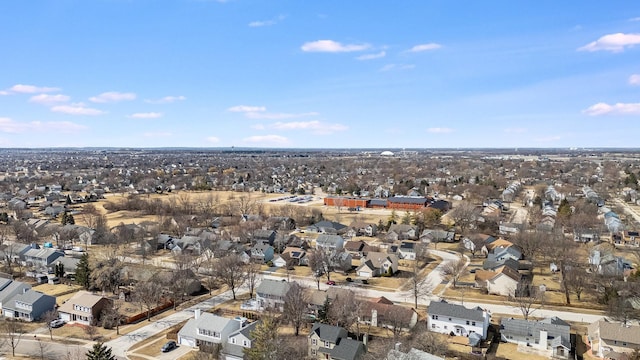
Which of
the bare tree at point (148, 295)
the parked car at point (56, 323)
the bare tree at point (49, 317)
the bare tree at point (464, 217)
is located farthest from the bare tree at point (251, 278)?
the bare tree at point (464, 217)

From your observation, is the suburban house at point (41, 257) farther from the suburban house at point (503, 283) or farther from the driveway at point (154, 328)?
the suburban house at point (503, 283)

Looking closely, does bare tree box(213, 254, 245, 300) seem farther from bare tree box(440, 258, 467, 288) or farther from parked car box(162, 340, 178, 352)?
bare tree box(440, 258, 467, 288)

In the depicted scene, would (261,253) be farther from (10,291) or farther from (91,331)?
(10,291)

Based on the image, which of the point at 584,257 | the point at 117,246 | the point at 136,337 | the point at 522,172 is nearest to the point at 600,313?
the point at 584,257

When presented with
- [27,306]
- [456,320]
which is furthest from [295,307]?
[27,306]

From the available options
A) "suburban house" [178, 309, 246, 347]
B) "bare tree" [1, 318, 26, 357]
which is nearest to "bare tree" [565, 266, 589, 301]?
"suburban house" [178, 309, 246, 347]

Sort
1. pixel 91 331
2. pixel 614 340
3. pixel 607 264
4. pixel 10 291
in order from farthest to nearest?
pixel 607 264
pixel 10 291
pixel 91 331
pixel 614 340
